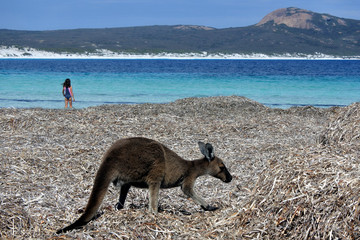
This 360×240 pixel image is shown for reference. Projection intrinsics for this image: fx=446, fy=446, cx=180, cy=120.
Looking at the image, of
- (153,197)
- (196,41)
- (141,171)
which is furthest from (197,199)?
(196,41)

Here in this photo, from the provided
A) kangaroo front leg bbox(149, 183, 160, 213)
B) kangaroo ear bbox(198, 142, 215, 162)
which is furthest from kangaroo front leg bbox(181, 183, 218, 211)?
kangaroo front leg bbox(149, 183, 160, 213)

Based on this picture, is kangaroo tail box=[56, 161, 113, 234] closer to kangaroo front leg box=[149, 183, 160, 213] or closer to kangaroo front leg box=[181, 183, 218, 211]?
kangaroo front leg box=[149, 183, 160, 213]

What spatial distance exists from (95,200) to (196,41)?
16745 centimetres

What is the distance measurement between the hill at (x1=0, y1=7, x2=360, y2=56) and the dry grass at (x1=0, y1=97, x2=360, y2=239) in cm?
12729

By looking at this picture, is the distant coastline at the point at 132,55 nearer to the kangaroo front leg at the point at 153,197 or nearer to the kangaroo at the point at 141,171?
the kangaroo at the point at 141,171

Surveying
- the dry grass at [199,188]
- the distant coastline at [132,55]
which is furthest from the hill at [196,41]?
the dry grass at [199,188]

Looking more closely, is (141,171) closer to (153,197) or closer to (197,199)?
(153,197)

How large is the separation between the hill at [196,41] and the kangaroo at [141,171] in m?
132

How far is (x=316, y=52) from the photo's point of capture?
6304 inches

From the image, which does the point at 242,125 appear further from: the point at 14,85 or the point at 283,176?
the point at 14,85

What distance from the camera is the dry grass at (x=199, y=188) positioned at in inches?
170

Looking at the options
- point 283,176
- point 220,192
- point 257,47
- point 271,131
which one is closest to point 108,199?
point 220,192

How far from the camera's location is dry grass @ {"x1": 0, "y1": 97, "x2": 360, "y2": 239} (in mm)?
4318

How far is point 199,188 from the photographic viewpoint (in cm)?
676
